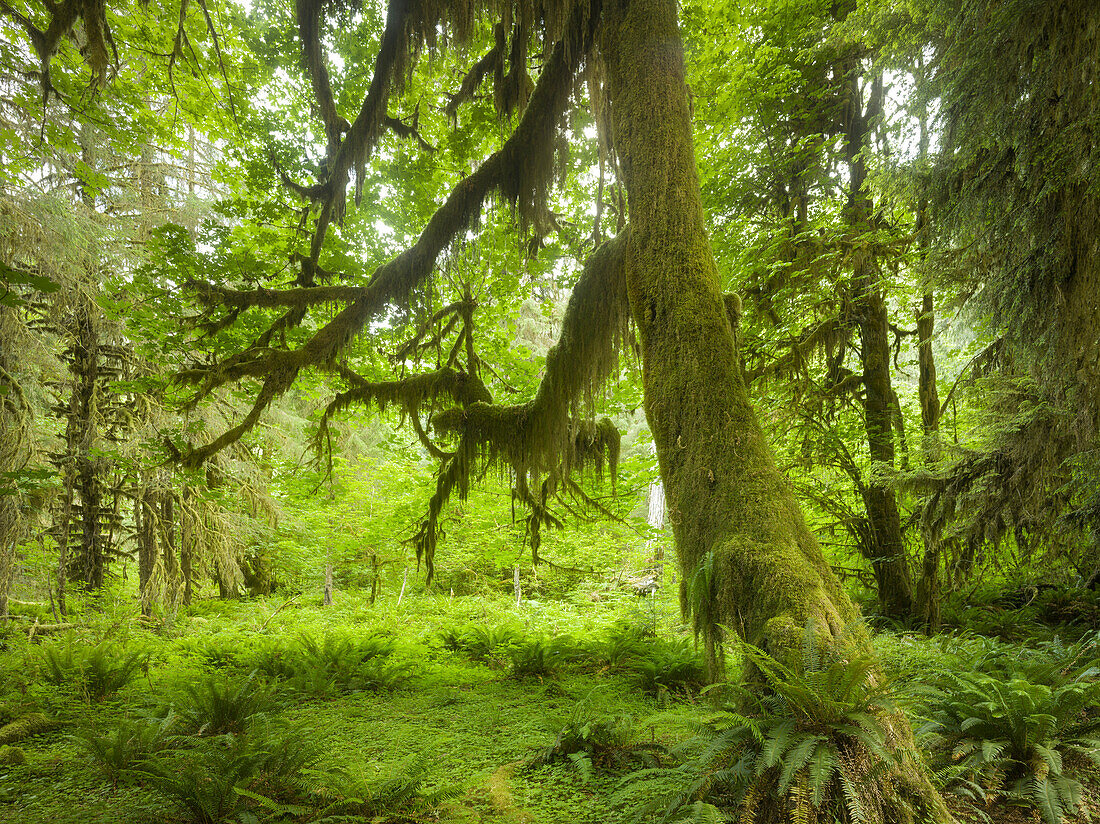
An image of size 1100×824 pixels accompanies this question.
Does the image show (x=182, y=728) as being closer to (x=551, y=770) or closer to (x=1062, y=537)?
(x=551, y=770)

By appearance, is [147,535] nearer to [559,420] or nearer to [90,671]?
[90,671]

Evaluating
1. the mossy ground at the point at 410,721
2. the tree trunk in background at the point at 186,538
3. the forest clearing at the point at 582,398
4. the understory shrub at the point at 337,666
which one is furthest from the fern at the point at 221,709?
the tree trunk in background at the point at 186,538

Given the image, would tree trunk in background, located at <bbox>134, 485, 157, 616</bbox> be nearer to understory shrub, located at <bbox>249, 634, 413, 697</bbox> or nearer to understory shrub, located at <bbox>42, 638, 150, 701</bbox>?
understory shrub, located at <bbox>42, 638, 150, 701</bbox>

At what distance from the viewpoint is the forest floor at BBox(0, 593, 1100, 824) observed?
8.98 ft

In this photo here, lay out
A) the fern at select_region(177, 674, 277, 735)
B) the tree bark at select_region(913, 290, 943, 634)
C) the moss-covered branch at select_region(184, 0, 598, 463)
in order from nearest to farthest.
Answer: the fern at select_region(177, 674, 277, 735), the moss-covered branch at select_region(184, 0, 598, 463), the tree bark at select_region(913, 290, 943, 634)

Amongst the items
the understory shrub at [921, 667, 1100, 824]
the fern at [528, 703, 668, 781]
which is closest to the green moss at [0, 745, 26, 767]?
the fern at [528, 703, 668, 781]

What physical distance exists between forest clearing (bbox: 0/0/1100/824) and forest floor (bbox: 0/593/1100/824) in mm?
50

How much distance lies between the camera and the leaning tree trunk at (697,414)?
221cm

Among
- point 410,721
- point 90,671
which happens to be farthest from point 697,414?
point 90,671

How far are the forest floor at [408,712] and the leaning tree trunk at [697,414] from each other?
46cm

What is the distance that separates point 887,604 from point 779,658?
19.9 ft

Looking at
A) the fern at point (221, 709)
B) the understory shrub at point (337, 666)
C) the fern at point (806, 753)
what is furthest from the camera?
Answer: the understory shrub at point (337, 666)

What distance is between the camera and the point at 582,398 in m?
4.48

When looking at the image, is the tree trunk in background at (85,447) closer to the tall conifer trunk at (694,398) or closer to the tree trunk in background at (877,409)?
the tall conifer trunk at (694,398)
